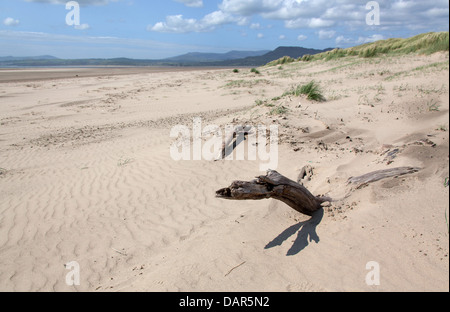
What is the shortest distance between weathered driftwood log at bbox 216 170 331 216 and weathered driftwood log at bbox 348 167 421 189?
442mm

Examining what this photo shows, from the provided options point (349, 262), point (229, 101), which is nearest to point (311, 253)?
point (349, 262)

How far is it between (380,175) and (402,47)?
9.08m

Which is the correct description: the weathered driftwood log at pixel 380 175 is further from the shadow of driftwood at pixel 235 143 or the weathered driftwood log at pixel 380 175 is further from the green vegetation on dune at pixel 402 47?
the shadow of driftwood at pixel 235 143

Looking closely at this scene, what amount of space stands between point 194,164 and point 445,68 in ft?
15.6

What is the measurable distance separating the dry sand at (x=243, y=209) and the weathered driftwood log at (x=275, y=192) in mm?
179

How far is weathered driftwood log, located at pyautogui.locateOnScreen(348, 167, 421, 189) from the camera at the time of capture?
3.46 metres

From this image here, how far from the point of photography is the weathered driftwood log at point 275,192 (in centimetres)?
301

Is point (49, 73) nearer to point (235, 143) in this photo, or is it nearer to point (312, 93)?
point (312, 93)

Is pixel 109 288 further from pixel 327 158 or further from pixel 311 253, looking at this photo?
pixel 327 158

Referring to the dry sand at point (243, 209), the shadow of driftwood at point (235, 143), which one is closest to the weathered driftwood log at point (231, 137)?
the shadow of driftwood at point (235, 143)

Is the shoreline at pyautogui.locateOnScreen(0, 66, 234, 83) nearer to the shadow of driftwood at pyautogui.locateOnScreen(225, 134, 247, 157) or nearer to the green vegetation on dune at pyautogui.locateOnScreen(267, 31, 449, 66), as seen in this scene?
the green vegetation on dune at pyautogui.locateOnScreen(267, 31, 449, 66)

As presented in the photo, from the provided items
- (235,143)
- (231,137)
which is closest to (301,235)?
(235,143)

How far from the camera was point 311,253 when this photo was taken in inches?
116

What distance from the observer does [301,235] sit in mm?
3291
